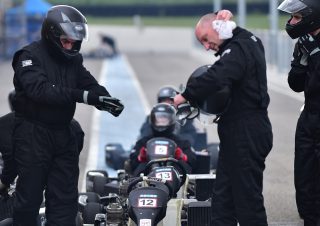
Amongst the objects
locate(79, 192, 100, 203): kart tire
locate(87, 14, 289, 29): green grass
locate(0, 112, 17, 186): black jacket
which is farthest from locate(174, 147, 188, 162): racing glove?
locate(87, 14, 289, 29): green grass

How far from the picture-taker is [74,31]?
7.52 m

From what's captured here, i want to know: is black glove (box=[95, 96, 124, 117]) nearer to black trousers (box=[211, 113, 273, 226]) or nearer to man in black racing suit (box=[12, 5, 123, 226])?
man in black racing suit (box=[12, 5, 123, 226])

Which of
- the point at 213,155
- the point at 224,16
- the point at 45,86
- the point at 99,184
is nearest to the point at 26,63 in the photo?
the point at 45,86

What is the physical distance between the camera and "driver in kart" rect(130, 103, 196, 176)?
10200mm

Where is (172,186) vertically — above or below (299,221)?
above

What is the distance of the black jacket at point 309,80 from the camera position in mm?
7555

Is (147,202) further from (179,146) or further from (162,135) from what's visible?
(162,135)

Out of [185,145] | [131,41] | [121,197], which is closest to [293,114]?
[185,145]

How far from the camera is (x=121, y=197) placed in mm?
8906

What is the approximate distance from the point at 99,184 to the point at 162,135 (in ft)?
2.80

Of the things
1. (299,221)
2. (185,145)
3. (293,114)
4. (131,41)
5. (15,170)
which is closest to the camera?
(15,170)

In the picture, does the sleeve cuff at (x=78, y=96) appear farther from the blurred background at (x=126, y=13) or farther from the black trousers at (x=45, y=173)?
the blurred background at (x=126, y=13)

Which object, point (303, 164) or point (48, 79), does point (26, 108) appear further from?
point (303, 164)

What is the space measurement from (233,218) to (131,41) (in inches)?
2031
